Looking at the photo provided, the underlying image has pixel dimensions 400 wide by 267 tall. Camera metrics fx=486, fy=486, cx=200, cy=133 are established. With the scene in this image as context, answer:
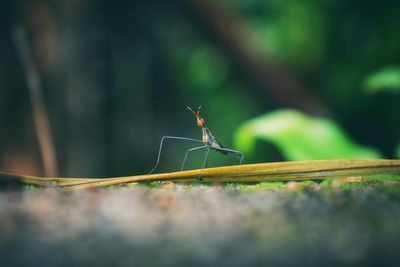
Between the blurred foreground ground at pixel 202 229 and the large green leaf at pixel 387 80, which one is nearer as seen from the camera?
the blurred foreground ground at pixel 202 229

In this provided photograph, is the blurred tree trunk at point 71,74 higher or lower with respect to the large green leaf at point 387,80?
higher

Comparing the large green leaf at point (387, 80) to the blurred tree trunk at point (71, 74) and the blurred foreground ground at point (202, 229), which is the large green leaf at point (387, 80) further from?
the blurred tree trunk at point (71, 74)

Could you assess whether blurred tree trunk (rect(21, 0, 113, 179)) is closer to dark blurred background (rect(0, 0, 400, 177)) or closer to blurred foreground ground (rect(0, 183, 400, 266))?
dark blurred background (rect(0, 0, 400, 177))

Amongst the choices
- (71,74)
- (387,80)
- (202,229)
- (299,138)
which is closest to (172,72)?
(71,74)

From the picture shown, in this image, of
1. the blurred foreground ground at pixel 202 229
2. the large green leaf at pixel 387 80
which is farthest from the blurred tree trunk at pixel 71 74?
the blurred foreground ground at pixel 202 229

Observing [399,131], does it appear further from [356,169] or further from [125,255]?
[125,255]

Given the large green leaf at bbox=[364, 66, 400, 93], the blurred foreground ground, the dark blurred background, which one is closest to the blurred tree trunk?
the dark blurred background

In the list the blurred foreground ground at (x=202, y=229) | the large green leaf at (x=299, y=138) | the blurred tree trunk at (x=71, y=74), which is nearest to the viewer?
the blurred foreground ground at (x=202, y=229)

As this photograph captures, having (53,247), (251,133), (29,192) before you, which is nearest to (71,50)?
(251,133)
